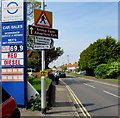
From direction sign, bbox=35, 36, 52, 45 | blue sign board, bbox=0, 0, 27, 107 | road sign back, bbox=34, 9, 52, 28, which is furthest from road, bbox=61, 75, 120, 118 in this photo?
road sign back, bbox=34, 9, 52, 28

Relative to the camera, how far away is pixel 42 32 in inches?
299

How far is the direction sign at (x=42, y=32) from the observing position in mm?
7354

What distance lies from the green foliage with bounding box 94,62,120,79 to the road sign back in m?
28.9

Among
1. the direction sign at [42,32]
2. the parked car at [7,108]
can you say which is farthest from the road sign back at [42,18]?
the parked car at [7,108]

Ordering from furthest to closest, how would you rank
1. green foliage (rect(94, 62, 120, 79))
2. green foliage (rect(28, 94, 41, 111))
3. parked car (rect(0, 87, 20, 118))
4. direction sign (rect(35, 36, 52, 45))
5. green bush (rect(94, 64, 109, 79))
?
green bush (rect(94, 64, 109, 79))
green foliage (rect(94, 62, 120, 79))
green foliage (rect(28, 94, 41, 111))
direction sign (rect(35, 36, 52, 45))
parked car (rect(0, 87, 20, 118))

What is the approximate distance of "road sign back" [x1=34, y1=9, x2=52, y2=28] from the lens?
24.6 ft

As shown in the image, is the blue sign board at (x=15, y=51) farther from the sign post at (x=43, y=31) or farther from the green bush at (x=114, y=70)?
the green bush at (x=114, y=70)

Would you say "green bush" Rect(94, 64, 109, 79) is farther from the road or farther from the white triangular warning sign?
the white triangular warning sign

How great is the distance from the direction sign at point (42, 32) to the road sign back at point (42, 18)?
201 mm

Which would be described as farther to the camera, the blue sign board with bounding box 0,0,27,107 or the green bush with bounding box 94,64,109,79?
the green bush with bounding box 94,64,109,79

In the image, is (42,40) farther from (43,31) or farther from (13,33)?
(13,33)

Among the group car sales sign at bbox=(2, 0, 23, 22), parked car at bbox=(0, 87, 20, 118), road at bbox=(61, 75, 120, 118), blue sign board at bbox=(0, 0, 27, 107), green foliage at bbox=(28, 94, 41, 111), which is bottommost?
road at bbox=(61, 75, 120, 118)

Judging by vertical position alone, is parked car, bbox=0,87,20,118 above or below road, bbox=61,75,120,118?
above

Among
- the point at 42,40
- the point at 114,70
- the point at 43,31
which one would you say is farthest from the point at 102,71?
the point at 43,31
